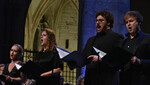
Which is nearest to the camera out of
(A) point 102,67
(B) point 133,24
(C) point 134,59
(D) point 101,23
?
(C) point 134,59

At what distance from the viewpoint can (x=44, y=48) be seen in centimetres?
412

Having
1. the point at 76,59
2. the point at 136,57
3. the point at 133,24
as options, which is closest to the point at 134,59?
the point at 136,57

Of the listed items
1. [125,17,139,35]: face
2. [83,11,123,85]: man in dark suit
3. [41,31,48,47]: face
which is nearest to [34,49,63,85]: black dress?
[41,31,48,47]: face

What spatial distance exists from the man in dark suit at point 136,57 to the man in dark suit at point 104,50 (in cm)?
14

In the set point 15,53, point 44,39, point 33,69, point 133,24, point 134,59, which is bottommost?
point 33,69

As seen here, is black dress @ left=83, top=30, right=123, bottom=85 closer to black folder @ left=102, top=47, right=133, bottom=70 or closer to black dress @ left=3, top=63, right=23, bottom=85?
black folder @ left=102, top=47, right=133, bottom=70

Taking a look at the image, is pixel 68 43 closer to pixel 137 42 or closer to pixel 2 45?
pixel 2 45

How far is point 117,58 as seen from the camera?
3.17 meters

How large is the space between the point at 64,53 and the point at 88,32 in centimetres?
345

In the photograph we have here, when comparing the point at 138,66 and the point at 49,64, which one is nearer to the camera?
the point at 138,66

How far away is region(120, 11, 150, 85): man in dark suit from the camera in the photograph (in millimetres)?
3207

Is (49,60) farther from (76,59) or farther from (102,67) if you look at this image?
(102,67)

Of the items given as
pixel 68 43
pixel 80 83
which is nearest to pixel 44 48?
pixel 80 83

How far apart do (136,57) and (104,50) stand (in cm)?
47
